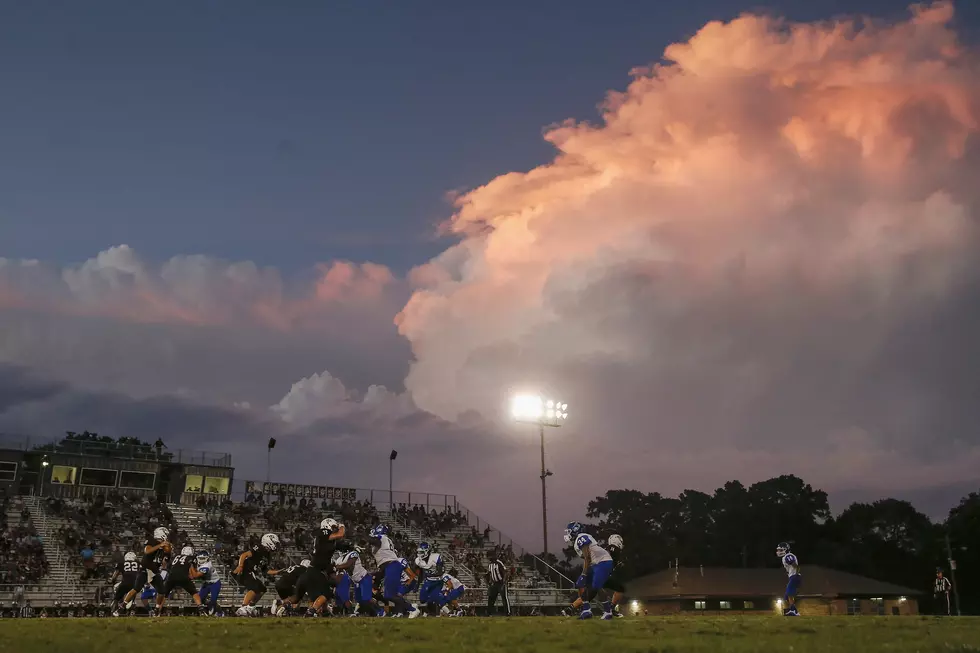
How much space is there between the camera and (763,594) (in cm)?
8850

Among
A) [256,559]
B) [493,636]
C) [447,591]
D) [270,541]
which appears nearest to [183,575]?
[256,559]

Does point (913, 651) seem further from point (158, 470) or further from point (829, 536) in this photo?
point (829, 536)

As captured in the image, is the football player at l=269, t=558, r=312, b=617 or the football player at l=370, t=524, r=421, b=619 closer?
the football player at l=269, t=558, r=312, b=617

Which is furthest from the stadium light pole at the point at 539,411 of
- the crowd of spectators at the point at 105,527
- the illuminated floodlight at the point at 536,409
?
the crowd of spectators at the point at 105,527

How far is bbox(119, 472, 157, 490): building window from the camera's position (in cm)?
7331

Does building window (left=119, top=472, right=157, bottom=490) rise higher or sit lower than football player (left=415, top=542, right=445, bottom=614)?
higher

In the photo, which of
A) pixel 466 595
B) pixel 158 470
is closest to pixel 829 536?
pixel 466 595

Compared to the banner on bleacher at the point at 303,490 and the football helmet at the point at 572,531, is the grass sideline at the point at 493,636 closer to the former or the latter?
the football helmet at the point at 572,531

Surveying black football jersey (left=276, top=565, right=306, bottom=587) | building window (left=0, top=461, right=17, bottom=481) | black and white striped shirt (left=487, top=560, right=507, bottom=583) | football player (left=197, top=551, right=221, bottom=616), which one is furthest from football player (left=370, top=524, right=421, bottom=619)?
building window (left=0, top=461, right=17, bottom=481)

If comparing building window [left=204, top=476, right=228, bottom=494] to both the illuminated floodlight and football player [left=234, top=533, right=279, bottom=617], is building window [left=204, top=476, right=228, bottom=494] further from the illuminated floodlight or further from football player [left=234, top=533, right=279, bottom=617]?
football player [left=234, top=533, right=279, bottom=617]

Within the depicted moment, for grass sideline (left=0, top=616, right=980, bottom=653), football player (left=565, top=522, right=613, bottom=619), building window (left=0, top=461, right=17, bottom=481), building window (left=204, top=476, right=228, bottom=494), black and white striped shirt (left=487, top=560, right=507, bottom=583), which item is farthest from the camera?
building window (left=204, top=476, right=228, bottom=494)

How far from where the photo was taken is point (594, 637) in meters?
17.5

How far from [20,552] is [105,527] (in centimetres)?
695

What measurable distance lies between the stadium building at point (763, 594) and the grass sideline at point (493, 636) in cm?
6780
